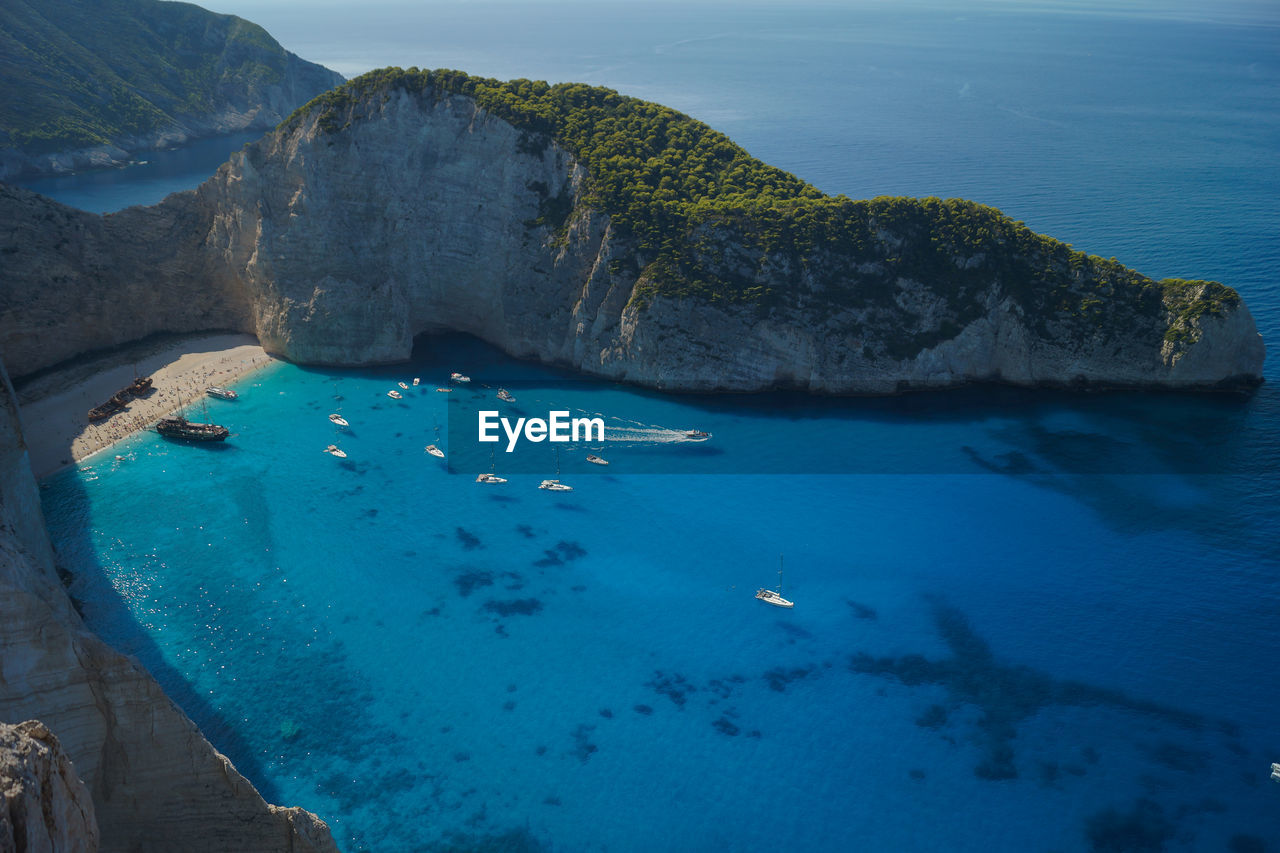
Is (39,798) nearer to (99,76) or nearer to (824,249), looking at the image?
(824,249)

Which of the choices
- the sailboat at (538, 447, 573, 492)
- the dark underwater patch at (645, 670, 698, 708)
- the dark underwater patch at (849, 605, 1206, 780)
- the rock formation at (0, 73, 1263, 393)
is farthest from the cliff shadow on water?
the dark underwater patch at (645, 670, 698, 708)

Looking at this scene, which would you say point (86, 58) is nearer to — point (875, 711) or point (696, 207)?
point (696, 207)

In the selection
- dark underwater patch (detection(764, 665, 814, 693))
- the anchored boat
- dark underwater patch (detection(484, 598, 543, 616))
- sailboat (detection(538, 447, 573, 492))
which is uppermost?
the anchored boat

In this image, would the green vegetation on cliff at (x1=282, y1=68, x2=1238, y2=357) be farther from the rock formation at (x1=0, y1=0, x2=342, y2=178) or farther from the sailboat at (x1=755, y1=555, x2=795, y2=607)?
the rock formation at (x1=0, y1=0, x2=342, y2=178)

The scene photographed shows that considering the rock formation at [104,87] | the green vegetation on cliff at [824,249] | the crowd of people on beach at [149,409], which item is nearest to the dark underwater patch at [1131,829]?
the green vegetation on cliff at [824,249]

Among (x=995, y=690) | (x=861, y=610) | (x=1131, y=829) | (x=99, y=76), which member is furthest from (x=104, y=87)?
(x=1131, y=829)

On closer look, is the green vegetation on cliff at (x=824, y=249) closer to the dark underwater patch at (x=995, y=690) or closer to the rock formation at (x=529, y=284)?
the rock formation at (x=529, y=284)
